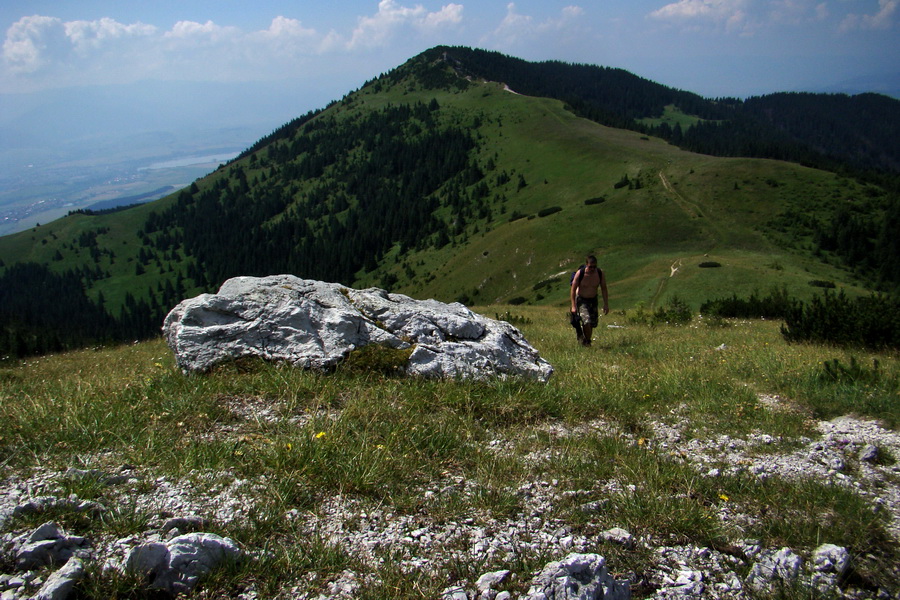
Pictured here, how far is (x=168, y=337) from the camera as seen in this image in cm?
837

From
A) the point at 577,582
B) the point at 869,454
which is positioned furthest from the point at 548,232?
the point at 577,582

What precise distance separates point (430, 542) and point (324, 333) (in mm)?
4485

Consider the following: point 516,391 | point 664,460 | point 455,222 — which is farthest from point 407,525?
point 455,222

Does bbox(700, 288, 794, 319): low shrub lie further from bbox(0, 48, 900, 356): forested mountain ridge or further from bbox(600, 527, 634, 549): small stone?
bbox(600, 527, 634, 549): small stone

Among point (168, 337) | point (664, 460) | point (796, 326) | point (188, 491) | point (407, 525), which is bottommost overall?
point (796, 326)

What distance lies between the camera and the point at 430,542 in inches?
139

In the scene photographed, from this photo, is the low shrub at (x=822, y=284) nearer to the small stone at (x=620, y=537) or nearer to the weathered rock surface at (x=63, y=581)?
the small stone at (x=620, y=537)

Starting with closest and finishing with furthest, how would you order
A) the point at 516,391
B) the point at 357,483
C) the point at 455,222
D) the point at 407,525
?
the point at 407,525
the point at 357,483
the point at 516,391
the point at 455,222

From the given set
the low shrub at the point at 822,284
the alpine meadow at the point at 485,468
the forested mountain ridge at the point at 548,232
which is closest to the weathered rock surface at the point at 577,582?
the alpine meadow at the point at 485,468

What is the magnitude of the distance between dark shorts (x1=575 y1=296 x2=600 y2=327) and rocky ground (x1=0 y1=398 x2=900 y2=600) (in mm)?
Answer: 8383

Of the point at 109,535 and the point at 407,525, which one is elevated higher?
the point at 109,535

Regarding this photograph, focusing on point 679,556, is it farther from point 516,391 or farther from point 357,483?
point 516,391

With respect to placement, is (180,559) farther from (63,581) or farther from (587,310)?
(587,310)

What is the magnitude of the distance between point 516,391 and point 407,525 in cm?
328
